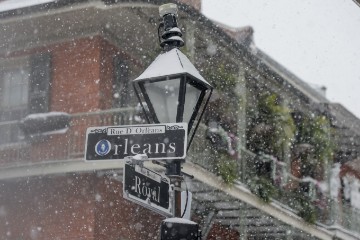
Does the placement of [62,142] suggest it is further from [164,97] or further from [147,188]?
[147,188]

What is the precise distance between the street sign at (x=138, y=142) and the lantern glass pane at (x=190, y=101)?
276 mm

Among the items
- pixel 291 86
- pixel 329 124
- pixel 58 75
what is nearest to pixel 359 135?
pixel 329 124

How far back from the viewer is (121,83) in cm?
1422

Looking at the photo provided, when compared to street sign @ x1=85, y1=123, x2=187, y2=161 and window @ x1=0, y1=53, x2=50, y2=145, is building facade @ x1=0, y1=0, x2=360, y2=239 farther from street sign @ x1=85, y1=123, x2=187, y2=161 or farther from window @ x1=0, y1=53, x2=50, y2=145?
street sign @ x1=85, y1=123, x2=187, y2=161

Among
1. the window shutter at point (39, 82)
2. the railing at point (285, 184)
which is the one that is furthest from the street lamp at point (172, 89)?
the window shutter at point (39, 82)

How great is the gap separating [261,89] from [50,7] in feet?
22.4

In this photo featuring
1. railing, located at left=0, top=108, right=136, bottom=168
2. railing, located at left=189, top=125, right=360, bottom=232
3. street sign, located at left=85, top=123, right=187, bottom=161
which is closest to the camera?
street sign, located at left=85, top=123, right=187, bottom=161

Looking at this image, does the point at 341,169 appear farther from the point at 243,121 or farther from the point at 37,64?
the point at 37,64

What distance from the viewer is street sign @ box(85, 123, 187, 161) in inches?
191

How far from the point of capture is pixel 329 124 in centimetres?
1988

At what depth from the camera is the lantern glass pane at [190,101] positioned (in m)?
5.11

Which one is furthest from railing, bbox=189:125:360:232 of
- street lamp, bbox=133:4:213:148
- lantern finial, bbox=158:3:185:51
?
street lamp, bbox=133:4:213:148

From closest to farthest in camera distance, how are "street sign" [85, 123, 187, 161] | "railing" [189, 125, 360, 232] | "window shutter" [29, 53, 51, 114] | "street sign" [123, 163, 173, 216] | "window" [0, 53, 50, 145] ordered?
1. "street sign" [123, 163, 173, 216]
2. "street sign" [85, 123, 187, 161]
3. "railing" [189, 125, 360, 232]
4. "window" [0, 53, 50, 145]
5. "window shutter" [29, 53, 51, 114]

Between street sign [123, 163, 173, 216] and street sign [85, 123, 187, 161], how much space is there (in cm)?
15
